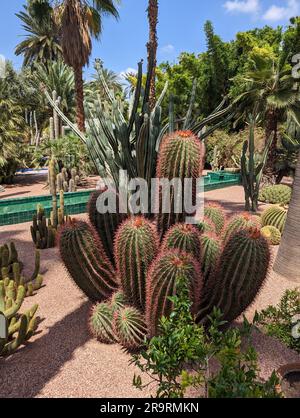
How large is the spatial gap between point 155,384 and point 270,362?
1075mm

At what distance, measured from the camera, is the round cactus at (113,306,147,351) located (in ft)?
9.70

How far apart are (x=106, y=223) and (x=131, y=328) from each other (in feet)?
3.59

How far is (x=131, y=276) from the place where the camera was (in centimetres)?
300

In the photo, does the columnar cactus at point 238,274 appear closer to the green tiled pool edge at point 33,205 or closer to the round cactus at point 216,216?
the round cactus at point 216,216

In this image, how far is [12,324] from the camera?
327 centimetres

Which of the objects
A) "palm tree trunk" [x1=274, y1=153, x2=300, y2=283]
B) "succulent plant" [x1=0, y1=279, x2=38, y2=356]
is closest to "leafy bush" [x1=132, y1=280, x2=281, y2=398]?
"succulent plant" [x1=0, y1=279, x2=38, y2=356]

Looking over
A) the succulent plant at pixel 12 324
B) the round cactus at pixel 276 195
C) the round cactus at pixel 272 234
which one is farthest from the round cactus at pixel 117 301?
the round cactus at pixel 276 195

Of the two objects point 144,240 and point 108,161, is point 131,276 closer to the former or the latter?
point 144,240

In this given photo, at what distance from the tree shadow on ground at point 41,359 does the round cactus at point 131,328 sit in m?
0.47

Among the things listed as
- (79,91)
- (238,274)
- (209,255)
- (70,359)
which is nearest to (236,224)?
(209,255)

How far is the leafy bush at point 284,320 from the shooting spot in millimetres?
3328

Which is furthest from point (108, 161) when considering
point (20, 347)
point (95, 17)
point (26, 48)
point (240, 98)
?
point (26, 48)

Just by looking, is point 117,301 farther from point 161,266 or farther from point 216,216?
point 216,216

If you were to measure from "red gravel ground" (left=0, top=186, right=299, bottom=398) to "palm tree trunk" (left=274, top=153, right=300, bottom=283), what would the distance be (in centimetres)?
64
